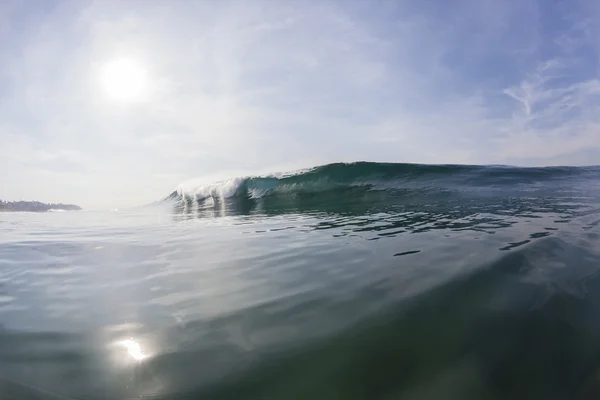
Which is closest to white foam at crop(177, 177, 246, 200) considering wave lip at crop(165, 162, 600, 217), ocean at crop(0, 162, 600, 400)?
wave lip at crop(165, 162, 600, 217)

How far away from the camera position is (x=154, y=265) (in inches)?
128

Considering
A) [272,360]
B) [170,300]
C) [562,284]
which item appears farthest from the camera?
[170,300]

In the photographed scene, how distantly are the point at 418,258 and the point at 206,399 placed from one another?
2.14 meters

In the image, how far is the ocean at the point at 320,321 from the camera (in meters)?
1.21

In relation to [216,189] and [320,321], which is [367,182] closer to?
[216,189]

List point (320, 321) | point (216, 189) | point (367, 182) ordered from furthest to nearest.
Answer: point (216, 189), point (367, 182), point (320, 321)

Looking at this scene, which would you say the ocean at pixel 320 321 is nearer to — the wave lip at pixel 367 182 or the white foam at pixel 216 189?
the wave lip at pixel 367 182

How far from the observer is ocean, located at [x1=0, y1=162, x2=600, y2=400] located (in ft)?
3.97

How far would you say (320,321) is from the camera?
167 cm

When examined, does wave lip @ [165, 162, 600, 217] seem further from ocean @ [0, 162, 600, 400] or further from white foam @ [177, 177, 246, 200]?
ocean @ [0, 162, 600, 400]

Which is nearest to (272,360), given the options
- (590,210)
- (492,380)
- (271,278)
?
(492,380)

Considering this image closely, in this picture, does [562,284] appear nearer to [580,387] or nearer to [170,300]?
[580,387]

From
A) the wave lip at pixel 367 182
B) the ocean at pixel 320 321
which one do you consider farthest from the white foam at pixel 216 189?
the ocean at pixel 320 321

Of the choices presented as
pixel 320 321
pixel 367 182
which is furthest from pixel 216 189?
pixel 320 321
